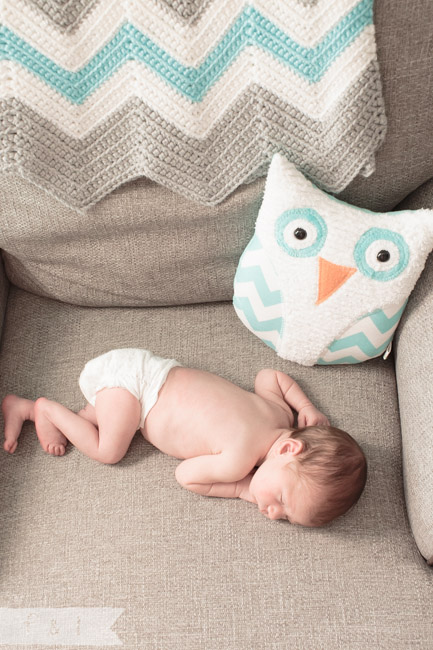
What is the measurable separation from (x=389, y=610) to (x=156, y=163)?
84cm

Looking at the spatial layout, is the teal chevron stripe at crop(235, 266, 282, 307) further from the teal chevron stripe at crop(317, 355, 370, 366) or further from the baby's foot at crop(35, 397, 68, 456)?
the baby's foot at crop(35, 397, 68, 456)

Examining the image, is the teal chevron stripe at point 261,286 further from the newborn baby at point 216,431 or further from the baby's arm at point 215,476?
the baby's arm at point 215,476

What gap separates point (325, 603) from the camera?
105cm

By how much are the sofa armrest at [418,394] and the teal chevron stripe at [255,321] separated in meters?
0.24

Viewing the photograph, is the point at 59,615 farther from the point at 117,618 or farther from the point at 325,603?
the point at 325,603

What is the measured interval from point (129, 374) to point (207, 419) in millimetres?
172

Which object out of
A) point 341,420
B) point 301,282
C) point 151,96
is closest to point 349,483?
point 341,420

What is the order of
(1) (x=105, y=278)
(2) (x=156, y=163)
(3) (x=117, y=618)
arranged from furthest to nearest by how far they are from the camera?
(1) (x=105, y=278), (2) (x=156, y=163), (3) (x=117, y=618)

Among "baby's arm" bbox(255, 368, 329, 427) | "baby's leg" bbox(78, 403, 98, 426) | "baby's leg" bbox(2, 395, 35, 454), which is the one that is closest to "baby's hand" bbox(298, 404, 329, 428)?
"baby's arm" bbox(255, 368, 329, 427)

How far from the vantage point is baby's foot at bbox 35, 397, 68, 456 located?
1.21 meters

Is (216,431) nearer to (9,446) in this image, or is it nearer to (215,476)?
(215,476)

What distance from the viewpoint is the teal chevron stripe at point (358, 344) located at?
124 cm

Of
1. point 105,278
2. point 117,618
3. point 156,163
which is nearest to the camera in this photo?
point 117,618

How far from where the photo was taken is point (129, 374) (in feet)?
4.05
